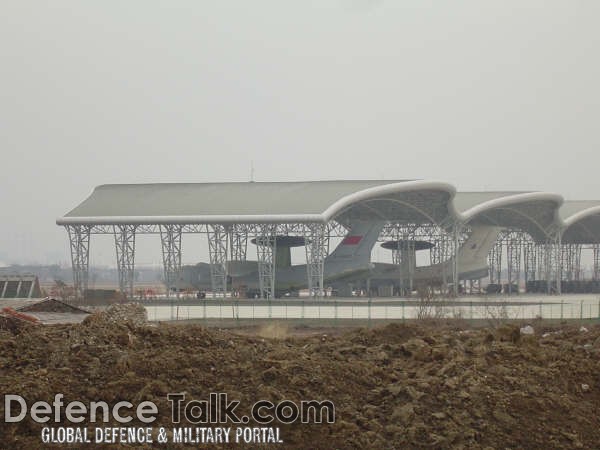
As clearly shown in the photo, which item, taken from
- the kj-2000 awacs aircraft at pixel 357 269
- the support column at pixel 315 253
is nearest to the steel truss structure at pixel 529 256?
the kj-2000 awacs aircraft at pixel 357 269

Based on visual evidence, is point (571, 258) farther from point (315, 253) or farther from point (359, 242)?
point (315, 253)

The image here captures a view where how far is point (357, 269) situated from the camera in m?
85.8

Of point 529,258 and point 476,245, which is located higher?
point 476,245

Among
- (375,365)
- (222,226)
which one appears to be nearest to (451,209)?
(222,226)

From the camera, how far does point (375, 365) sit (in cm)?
1448

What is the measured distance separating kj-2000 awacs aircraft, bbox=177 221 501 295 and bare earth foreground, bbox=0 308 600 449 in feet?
217

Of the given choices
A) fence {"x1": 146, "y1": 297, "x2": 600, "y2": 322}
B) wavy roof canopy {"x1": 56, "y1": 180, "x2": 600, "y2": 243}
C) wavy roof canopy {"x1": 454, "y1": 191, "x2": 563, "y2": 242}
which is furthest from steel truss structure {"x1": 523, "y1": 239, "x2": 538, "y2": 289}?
fence {"x1": 146, "y1": 297, "x2": 600, "y2": 322}

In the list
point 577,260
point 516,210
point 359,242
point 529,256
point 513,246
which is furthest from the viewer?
point 577,260

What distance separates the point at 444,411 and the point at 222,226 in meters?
65.8

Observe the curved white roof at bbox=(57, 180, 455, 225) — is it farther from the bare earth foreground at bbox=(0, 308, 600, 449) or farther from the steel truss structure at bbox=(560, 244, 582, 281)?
the bare earth foreground at bbox=(0, 308, 600, 449)

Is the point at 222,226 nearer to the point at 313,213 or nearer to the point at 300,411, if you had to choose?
the point at 313,213

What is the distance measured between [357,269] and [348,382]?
72.8 metres

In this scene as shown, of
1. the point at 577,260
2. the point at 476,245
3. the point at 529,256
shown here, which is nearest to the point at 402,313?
the point at 476,245

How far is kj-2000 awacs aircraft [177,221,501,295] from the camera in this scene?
283 ft
